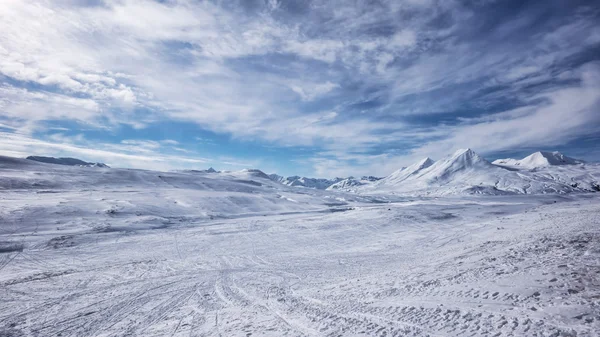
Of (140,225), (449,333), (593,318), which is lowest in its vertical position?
(140,225)

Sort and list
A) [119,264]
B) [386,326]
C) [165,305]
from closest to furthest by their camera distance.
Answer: [386,326], [165,305], [119,264]

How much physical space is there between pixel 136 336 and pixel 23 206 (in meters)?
36.4

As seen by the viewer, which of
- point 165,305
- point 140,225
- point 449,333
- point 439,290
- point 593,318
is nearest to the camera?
point 593,318

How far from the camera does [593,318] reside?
567 centimetres

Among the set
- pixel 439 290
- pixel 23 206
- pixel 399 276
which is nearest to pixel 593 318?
pixel 439 290

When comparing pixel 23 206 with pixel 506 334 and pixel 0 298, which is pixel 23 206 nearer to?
pixel 0 298

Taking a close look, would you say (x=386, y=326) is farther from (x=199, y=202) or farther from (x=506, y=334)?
(x=199, y=202)

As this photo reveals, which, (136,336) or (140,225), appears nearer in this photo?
(136,336)

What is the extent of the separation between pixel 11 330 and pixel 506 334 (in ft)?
42.2

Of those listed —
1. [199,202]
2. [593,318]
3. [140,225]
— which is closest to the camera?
[593,318]

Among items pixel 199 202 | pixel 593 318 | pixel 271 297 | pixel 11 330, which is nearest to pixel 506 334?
pixel 593 318

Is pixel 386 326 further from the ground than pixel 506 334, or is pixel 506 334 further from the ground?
pixel 506 334

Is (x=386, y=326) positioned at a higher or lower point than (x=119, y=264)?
higher

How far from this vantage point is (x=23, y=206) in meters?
32.0
